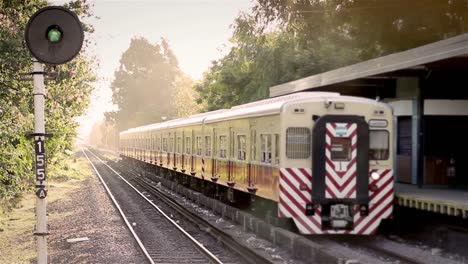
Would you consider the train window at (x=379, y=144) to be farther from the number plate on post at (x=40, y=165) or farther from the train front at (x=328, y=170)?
the number plate on post at (x=40, y=165)

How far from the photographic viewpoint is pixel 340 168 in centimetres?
1232

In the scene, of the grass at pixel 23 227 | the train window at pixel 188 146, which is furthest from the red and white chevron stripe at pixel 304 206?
the train window at pixel 188 146

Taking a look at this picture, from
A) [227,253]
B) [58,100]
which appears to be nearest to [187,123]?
[58,100]

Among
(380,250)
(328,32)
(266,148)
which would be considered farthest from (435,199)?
(328,32)

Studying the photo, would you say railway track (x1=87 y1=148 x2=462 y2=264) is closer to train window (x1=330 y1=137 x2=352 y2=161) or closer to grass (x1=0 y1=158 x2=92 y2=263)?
train window (x1=330 y1=137 x2=352 y2=161)

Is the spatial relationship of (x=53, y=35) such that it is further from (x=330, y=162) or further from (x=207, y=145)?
(x=207, y=145)

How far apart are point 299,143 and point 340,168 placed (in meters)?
0.98

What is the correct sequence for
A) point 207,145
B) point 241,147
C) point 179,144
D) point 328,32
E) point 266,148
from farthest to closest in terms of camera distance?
point 328,32 < point 179,144 < point 207,145 < point 241,147 < point 266,148

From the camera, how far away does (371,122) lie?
12.7m

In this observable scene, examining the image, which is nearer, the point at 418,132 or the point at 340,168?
the point at 340,168

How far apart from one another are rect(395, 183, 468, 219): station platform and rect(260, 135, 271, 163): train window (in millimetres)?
3092

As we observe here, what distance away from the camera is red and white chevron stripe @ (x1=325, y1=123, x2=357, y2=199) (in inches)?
482

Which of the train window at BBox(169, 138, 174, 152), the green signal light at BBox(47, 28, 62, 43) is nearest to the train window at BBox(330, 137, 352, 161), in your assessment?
the green signal light at BBox(47, 28, 62, 43)

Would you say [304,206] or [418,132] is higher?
[418,132]
